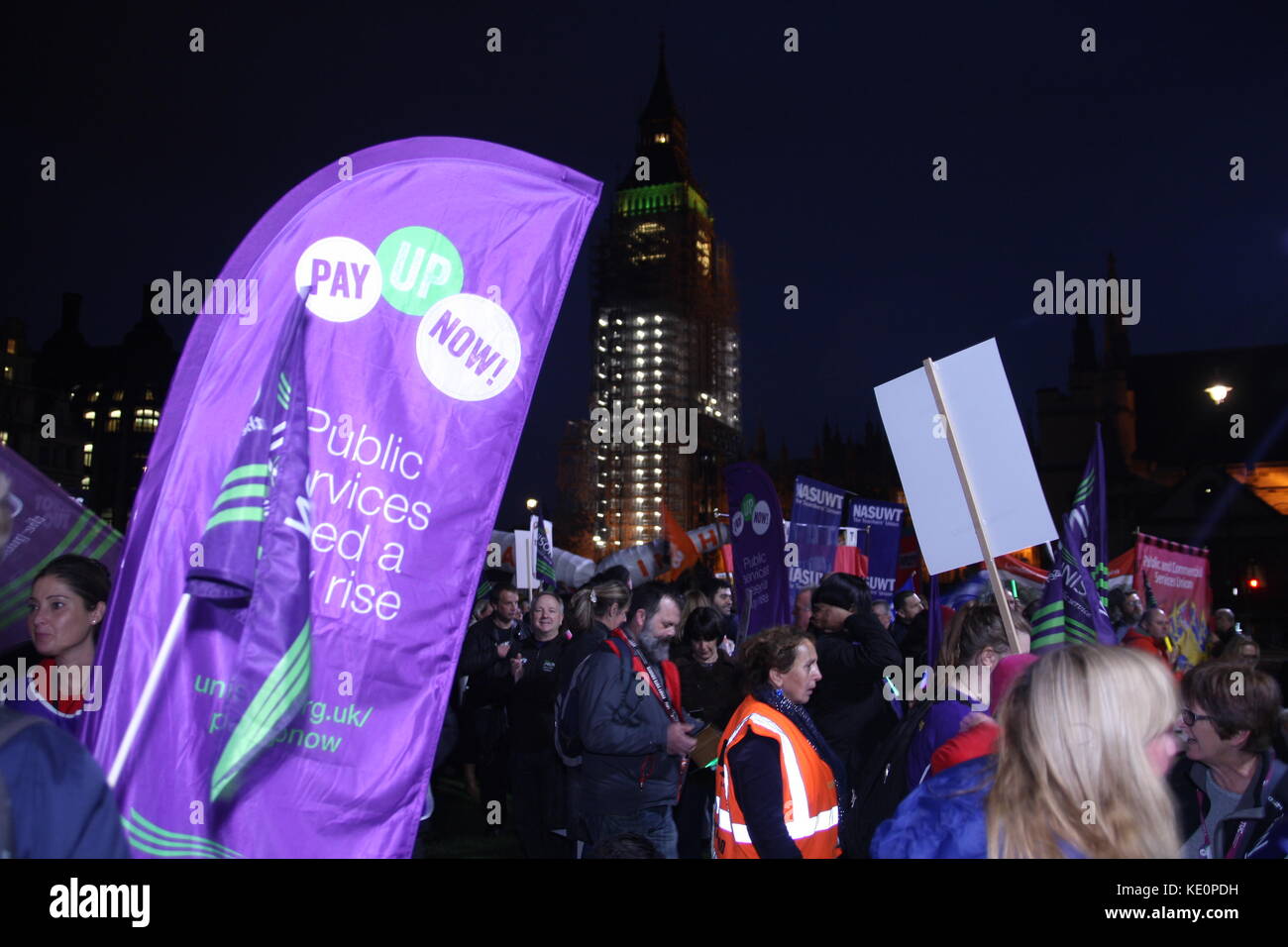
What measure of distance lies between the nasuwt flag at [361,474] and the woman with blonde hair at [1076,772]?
4.62 ft

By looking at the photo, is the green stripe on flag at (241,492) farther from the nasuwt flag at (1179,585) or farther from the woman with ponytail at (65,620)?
the nasuwt flag at (1179,585)

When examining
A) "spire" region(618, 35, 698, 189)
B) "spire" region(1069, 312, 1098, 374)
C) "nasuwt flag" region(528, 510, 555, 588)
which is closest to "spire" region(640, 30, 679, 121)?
"spire" region(618, 35, 698, 189)

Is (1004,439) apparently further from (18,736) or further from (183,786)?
(18,736)

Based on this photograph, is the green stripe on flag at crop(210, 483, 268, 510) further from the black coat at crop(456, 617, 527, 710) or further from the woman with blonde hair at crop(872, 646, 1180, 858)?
the black coat at crop(456, 617, 527, 710)

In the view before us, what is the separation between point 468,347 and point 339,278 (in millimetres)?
406

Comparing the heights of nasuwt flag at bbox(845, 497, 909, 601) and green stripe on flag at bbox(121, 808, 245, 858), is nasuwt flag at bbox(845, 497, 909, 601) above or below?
above

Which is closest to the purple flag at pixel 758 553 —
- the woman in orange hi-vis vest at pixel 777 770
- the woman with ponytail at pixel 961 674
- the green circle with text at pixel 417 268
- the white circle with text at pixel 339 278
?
the woman with ponytail at pixel 961 674

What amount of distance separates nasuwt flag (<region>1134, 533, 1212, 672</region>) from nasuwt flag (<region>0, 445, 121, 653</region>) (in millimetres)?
10994

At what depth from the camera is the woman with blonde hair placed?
2.20 meters

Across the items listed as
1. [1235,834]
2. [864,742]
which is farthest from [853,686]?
[1235,834]

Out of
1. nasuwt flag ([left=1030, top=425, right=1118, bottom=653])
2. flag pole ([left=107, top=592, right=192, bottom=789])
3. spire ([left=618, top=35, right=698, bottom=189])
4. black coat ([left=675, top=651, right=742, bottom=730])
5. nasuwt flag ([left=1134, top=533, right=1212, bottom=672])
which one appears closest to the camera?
flag pole ([left=107, top=592, right=192, bottom=789])
